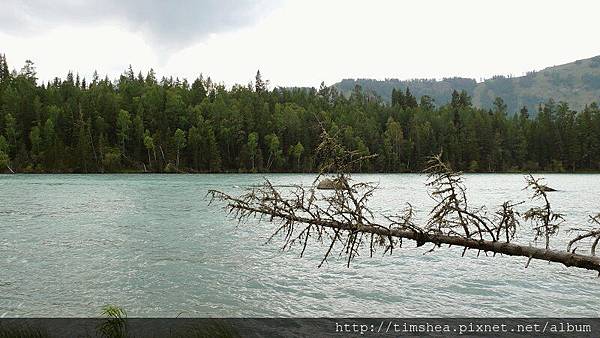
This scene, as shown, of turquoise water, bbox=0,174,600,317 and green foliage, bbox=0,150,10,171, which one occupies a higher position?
green foliage, bbox=0,150,10,171

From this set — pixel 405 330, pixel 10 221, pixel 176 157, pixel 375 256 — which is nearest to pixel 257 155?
pixel 176 157

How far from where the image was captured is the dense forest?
11931 centimetres

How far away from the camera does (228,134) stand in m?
132

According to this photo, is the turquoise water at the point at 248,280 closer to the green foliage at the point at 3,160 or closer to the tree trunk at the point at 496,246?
the tree trunk at the point at 496,246

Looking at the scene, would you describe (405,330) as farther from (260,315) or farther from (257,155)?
(257,155)

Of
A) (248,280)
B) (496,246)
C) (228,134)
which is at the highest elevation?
(228,134)

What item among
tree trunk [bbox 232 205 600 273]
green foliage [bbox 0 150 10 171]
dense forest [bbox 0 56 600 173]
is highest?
dense forest [bbox 0 56 600 173]

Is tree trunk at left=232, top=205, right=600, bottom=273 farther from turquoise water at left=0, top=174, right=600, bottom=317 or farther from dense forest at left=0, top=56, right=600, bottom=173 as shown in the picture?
dense forest at left=0, top=56, right=600, bottom=173

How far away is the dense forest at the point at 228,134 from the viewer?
119312 mm

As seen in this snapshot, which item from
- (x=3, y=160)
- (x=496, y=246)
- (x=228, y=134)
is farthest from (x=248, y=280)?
(x=228, y=134)

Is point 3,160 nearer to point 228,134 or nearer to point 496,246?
point 228,134

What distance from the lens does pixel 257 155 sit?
128750 mm

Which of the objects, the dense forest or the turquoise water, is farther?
the dense forest

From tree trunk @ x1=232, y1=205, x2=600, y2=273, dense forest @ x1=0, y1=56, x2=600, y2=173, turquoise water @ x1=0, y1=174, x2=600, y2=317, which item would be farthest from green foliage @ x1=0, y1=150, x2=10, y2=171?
tree trunk @ x1=232, y1=205, x2=600, y2=273
